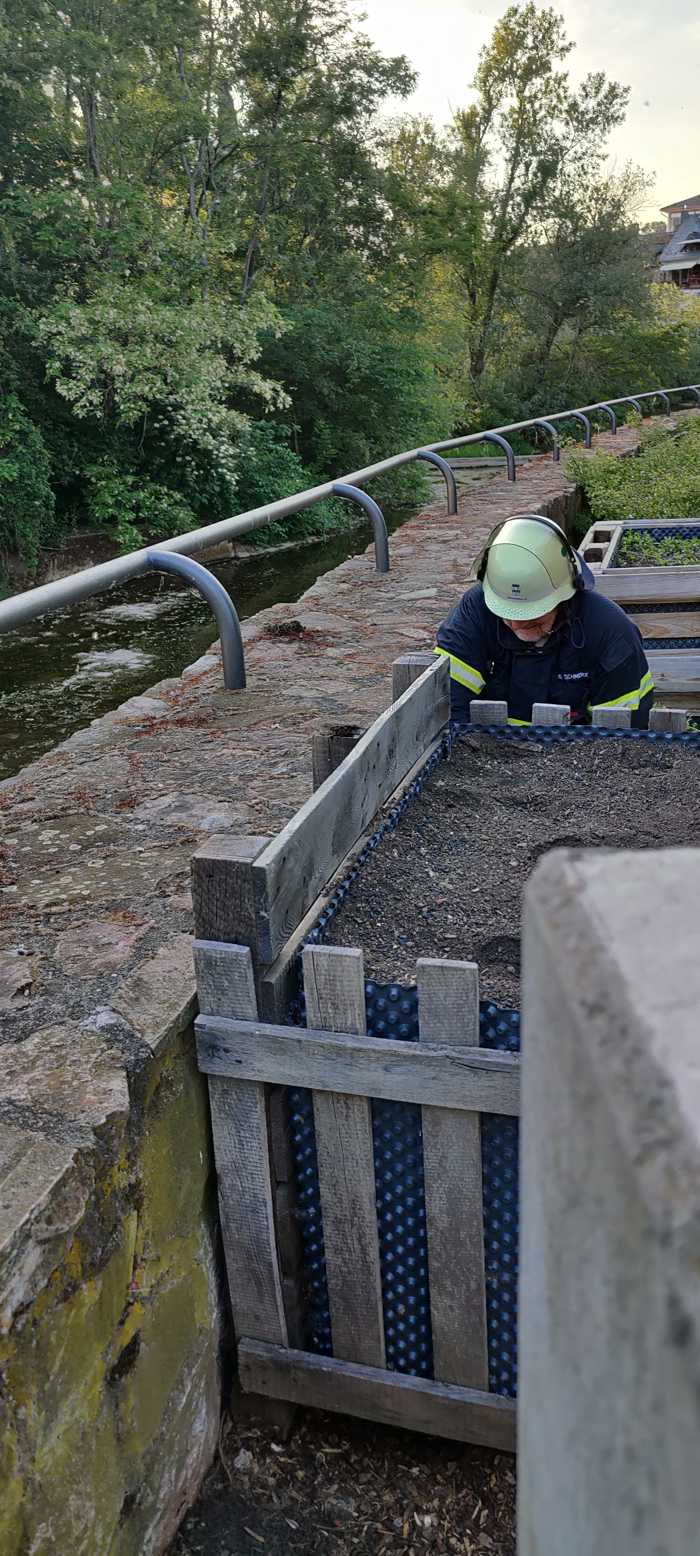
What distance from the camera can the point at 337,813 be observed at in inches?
102

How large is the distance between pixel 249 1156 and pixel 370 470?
4.97 meters

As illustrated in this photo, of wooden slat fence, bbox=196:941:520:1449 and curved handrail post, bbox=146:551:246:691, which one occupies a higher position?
curved handrail post, bbox=146:551:246:691

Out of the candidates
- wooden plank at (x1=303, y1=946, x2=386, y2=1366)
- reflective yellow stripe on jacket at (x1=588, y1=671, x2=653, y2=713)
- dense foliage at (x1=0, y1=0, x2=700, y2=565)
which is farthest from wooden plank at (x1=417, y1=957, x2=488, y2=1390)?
dense foliage at (x1=0, y1=0, x2=700, y2=565)

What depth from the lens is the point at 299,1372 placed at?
241cm

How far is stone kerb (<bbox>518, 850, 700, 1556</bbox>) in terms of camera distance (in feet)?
1.48

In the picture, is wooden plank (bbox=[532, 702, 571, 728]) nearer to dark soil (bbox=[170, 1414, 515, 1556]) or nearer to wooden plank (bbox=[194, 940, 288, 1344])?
wooden plank (bbox=[194, 940, 288, 1344])

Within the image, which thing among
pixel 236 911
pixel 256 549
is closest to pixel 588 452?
pixel 256 549

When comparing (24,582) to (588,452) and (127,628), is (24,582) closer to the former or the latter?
(127,628)

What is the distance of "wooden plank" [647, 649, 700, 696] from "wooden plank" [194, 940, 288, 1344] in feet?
12.6

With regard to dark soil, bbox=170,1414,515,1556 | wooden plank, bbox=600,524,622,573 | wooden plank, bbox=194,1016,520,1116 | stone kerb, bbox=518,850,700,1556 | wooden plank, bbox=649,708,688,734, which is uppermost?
stone kerb, bbox=518,850,700,1556

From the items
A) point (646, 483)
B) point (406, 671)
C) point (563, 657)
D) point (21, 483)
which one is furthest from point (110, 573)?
point (21, 483)

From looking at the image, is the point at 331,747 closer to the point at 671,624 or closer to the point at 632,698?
the point at 632,698

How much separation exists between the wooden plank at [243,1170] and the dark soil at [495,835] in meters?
0.36

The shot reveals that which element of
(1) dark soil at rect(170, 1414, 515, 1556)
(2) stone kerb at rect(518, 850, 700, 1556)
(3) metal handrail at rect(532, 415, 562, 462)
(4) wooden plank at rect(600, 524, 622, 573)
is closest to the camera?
(2) stone kerb at rect(518, 850, 700, 1556)
